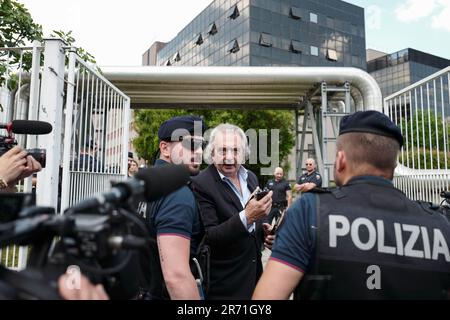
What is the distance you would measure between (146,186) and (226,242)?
133 centimetres

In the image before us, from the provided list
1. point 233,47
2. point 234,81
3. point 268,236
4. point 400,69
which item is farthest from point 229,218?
point 400,69

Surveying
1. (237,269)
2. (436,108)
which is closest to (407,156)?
(436,108)

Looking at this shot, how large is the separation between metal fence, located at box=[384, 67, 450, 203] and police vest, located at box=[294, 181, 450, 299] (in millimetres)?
3753

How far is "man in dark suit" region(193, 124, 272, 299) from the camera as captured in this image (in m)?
2.29

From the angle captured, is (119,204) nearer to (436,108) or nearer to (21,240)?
(21,240)

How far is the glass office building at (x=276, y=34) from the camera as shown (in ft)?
115

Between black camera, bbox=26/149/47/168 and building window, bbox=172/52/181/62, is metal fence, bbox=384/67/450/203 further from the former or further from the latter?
building window, bbox=172/52/181/62

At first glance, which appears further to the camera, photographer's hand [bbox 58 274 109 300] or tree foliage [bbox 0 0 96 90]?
tree foliage [bbox 0 0 96 90]

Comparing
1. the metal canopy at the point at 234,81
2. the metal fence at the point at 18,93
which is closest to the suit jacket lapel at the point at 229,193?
the metal fence at the point at 18,93

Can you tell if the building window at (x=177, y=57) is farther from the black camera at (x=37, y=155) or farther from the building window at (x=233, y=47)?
the black camera at (x=37, y=155)

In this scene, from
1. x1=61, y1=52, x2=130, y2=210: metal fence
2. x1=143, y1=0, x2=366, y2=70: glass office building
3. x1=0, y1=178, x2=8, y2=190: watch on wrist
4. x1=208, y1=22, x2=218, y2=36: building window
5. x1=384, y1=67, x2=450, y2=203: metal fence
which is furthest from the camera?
x1=208, y1=22, x2=218, y2=36: building window

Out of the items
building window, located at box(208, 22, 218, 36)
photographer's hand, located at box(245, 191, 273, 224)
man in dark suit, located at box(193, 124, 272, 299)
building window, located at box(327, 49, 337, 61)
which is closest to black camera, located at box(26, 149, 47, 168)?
man in dark suit, located at box(193, 124, 272, 299)

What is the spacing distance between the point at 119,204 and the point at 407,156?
5274mm

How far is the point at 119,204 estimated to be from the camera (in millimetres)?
888
